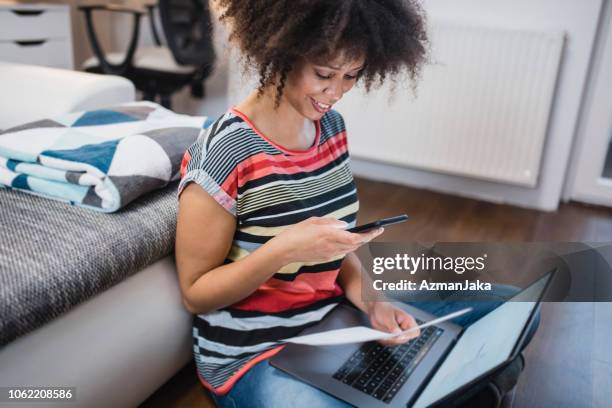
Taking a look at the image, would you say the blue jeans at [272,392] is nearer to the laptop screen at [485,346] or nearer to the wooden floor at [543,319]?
the laptop screen at [485,346]

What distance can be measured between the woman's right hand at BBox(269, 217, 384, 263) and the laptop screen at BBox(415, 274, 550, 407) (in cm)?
21

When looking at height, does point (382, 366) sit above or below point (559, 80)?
below

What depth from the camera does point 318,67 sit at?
757 millimetres

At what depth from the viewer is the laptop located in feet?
2.31

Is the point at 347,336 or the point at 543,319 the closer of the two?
the point at 347,336

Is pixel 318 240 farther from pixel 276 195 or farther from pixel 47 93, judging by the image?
pixel 47 93

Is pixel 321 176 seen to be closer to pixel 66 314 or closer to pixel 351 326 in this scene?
pixel 351 326

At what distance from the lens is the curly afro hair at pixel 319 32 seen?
712 mm

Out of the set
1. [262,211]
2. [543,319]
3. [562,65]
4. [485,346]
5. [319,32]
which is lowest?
[543,319]


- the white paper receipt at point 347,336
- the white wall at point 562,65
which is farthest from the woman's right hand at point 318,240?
the white wall at point 562,65

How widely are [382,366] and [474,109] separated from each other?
59.3 inches

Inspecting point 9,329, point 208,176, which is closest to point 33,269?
point 9,329

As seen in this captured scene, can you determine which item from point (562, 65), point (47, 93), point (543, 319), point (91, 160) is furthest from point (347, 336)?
point (562, 65)

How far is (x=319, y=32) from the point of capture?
2.36 feet
